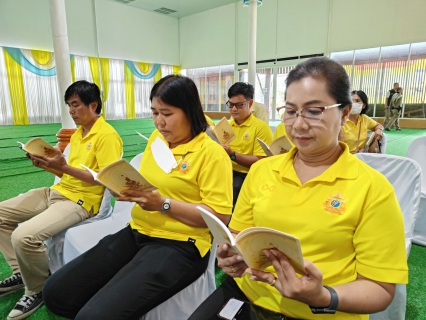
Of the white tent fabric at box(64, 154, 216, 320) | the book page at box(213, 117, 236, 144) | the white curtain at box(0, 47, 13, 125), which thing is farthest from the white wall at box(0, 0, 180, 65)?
the white tent fabric at box(64, 154, 216, 320)

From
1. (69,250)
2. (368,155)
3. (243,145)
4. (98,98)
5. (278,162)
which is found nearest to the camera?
(278,162)

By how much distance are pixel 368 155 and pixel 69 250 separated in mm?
2005

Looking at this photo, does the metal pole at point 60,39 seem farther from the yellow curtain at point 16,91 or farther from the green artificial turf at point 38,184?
the yellow curtain at point 16,91

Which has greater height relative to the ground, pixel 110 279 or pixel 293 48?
pixel 293 48

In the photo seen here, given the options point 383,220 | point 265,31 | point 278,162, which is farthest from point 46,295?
point 265,31

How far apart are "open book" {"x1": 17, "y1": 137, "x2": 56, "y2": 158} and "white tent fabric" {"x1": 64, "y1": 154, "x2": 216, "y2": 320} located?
0.53 meters

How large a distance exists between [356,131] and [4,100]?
12927 millimetres

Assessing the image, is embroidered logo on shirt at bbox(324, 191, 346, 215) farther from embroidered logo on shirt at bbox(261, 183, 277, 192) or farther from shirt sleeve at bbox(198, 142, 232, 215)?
shirt sleeve at bbox(198, 142, 232, 215)

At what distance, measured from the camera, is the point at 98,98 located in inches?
88.2

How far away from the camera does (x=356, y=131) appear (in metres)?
3.25

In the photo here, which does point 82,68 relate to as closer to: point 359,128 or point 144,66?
point 144,66

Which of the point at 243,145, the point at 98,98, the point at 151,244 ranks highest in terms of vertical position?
the point at 98,98

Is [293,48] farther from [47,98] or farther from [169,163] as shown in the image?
[169,163]

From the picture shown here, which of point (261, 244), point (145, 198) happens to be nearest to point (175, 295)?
point (145, 198)
